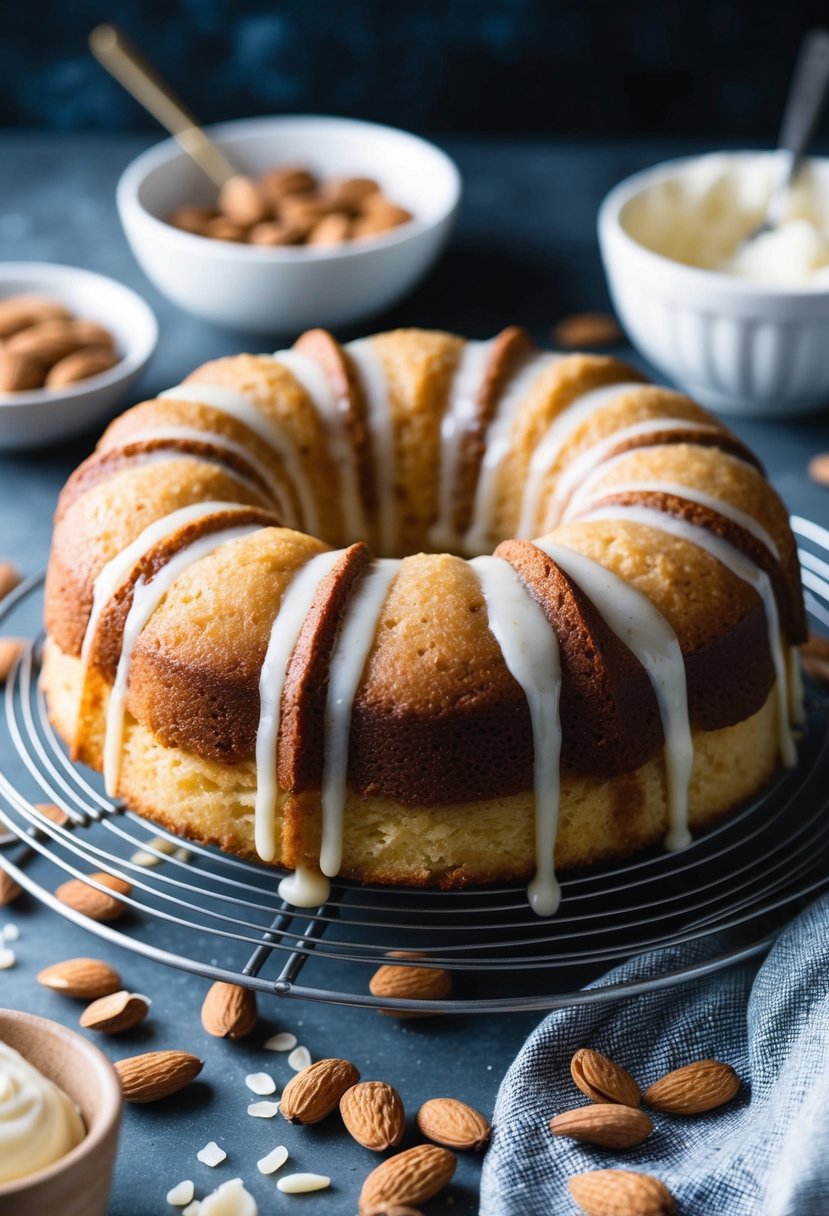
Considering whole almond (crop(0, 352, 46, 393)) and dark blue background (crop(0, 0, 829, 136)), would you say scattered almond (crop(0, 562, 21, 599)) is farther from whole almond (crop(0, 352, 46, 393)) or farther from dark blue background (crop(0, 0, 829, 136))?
dark blue background (crop(0, 0, 829, 136))

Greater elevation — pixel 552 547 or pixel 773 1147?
pixel 552 547

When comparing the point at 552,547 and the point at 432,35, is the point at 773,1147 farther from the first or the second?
the point at 432,35

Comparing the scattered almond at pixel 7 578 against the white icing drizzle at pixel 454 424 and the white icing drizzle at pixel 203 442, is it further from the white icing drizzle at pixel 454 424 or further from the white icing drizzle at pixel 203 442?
the white icing drizzle at pixel 454 424

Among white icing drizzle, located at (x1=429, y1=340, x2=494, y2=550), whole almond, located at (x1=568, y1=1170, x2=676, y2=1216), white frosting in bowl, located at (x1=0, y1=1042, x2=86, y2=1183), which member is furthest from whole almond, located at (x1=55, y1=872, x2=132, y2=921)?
white icing drizzle, located at (x1=429, y1=340, x2=494, y2=550)

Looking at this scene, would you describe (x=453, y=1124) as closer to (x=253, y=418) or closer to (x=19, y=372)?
(x=253, y=418)

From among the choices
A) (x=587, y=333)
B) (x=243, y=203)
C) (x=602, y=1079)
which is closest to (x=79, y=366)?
(x=243, y=203)

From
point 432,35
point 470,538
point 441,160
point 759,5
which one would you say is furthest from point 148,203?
point 759,5
